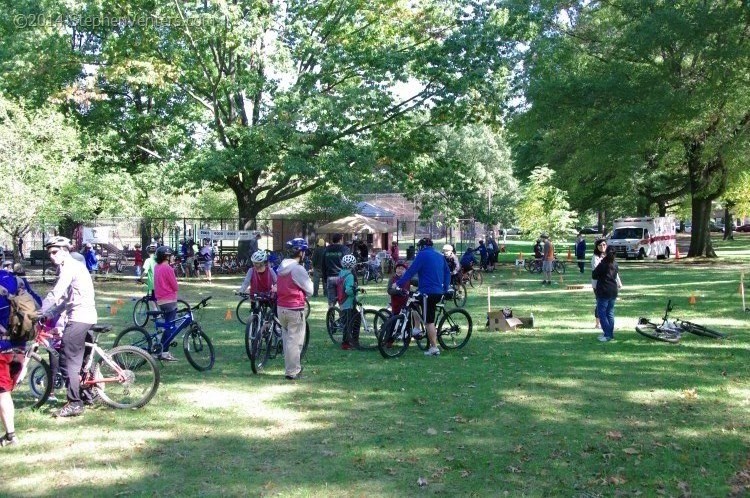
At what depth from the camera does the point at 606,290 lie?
39.0 feet

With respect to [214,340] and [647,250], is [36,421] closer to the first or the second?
[214,340]

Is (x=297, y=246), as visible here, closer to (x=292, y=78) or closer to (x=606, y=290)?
(x=606, y=290)

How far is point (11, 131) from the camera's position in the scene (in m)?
23.6

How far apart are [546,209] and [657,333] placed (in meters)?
31.2

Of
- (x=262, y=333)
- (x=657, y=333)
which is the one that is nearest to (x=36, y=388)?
(x=262, y=333)

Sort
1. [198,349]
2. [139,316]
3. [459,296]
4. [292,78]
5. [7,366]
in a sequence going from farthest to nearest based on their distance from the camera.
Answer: [292,78]
[459,296]
[139,316]
[198,349]
[7,366]

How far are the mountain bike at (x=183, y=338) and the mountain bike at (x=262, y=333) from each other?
59 cm

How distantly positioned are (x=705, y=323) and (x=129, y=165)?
2481 centimetres

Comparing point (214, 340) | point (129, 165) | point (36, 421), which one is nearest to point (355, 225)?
point (129, 165)

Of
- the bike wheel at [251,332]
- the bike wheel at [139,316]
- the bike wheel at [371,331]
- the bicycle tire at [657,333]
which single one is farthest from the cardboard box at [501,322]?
the bike wheel at [139,316]

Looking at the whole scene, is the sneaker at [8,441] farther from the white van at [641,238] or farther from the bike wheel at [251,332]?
the white van at [641,238]

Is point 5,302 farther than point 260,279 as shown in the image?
No

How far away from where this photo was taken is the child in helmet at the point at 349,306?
1144cm

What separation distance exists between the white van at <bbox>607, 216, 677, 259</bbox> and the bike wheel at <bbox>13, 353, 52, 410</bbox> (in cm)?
3431
